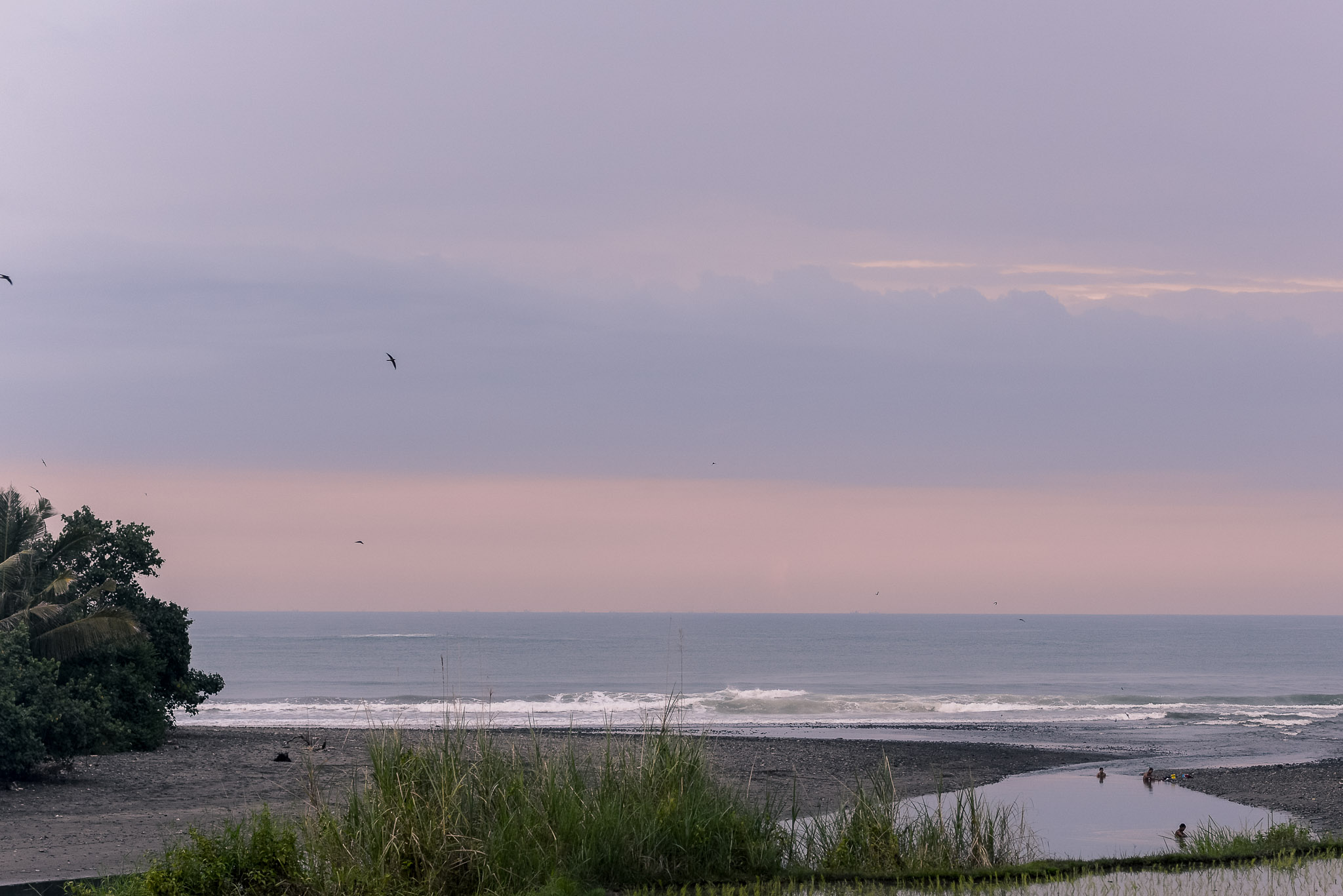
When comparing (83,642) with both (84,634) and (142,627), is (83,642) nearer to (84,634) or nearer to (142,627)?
(84,634)

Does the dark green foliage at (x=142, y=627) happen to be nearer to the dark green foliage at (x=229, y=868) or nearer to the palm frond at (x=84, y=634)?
the palm frond at (x=84, y=634)

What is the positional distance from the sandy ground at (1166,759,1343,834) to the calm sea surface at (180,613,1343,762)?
197 inches

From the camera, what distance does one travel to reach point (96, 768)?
2230cm

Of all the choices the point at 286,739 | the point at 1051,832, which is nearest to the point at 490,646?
the point at 286,739

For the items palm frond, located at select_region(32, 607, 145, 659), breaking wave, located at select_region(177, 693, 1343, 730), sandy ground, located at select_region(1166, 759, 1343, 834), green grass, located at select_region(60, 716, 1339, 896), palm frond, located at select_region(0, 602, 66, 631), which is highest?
palm frond, located at select_region(0, 602, 66, 631)

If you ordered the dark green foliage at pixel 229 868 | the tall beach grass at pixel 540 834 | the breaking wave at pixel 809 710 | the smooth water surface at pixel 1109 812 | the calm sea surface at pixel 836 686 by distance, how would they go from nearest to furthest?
the dark green foliage at pixel 229 868
the tall beach grass at pixel 540 834
the smooth water surface at pixel 1109 812
the calm sea surface at pixel 836 686
the breaking wave at pixel 809 710

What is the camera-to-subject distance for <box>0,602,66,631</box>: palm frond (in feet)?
73.0

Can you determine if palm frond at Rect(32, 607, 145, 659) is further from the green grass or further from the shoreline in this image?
the green grass

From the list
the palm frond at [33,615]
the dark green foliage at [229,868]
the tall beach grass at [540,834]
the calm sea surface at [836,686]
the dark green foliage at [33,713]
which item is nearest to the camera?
the dark green foliage at [229,868]

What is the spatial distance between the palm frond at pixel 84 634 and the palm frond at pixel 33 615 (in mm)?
423

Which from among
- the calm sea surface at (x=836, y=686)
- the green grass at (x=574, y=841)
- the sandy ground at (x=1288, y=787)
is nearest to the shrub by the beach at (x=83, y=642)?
the calm sea surface at (x=836, y=686)

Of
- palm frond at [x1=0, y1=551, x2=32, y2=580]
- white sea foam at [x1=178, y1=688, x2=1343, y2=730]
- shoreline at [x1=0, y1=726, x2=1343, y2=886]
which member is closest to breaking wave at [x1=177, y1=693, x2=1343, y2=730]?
white sea foam at [x1=178, y1=688, x2=1343, y2=730]

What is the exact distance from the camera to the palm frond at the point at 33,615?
22.3 metres

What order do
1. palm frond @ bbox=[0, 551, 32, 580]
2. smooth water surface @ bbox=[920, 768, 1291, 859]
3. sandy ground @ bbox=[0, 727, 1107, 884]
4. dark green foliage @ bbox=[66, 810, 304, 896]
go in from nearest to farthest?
1. dark green foliage @ bbox=[66, 810, 304, 896]
2. sandy ground @ bbox=[0, 727, 1107, 884]
3. smooth water surface @ bbox=[920, 768, 1291, 859]
4. palm frond @ bbox=[0, 551, 32, 580]
